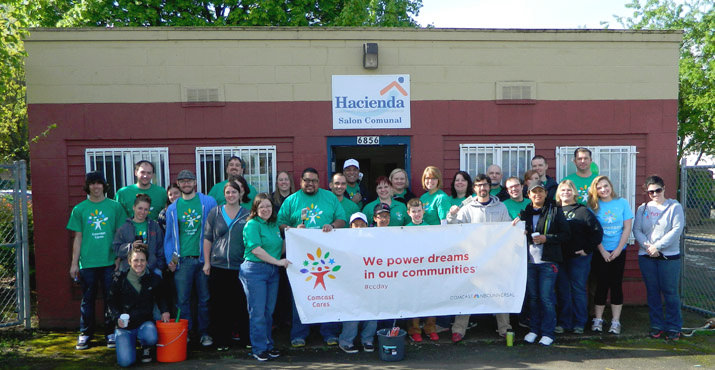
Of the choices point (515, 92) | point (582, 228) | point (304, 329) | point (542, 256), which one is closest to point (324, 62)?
point (515, 92)

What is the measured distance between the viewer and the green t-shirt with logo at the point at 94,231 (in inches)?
230

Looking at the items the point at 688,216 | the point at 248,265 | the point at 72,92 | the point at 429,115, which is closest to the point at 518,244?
the point at 429,115

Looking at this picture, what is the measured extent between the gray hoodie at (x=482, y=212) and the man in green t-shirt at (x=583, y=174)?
1.29 metres

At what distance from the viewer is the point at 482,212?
5.69 metres

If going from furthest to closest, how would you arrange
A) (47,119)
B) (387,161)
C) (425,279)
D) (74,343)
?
(387,161) → (47,119) → (74,343) → (425,279)

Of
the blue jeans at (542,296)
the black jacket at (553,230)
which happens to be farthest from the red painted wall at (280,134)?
the blue jeans at (542,296)

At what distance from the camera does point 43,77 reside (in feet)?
22.2

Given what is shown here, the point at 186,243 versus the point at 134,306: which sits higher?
the point at 186,243

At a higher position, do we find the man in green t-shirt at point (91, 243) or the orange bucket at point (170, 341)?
the man in green t-shirt at point (91, 243)

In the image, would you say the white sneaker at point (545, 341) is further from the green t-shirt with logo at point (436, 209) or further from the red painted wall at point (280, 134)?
the red painted wall at point (280, 134)

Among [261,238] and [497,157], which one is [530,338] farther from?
[261,238]

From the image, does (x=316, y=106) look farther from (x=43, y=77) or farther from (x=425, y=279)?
(x=43, y=77)

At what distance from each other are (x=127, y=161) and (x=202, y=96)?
1297 mm

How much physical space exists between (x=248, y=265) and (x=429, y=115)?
11.0ft
